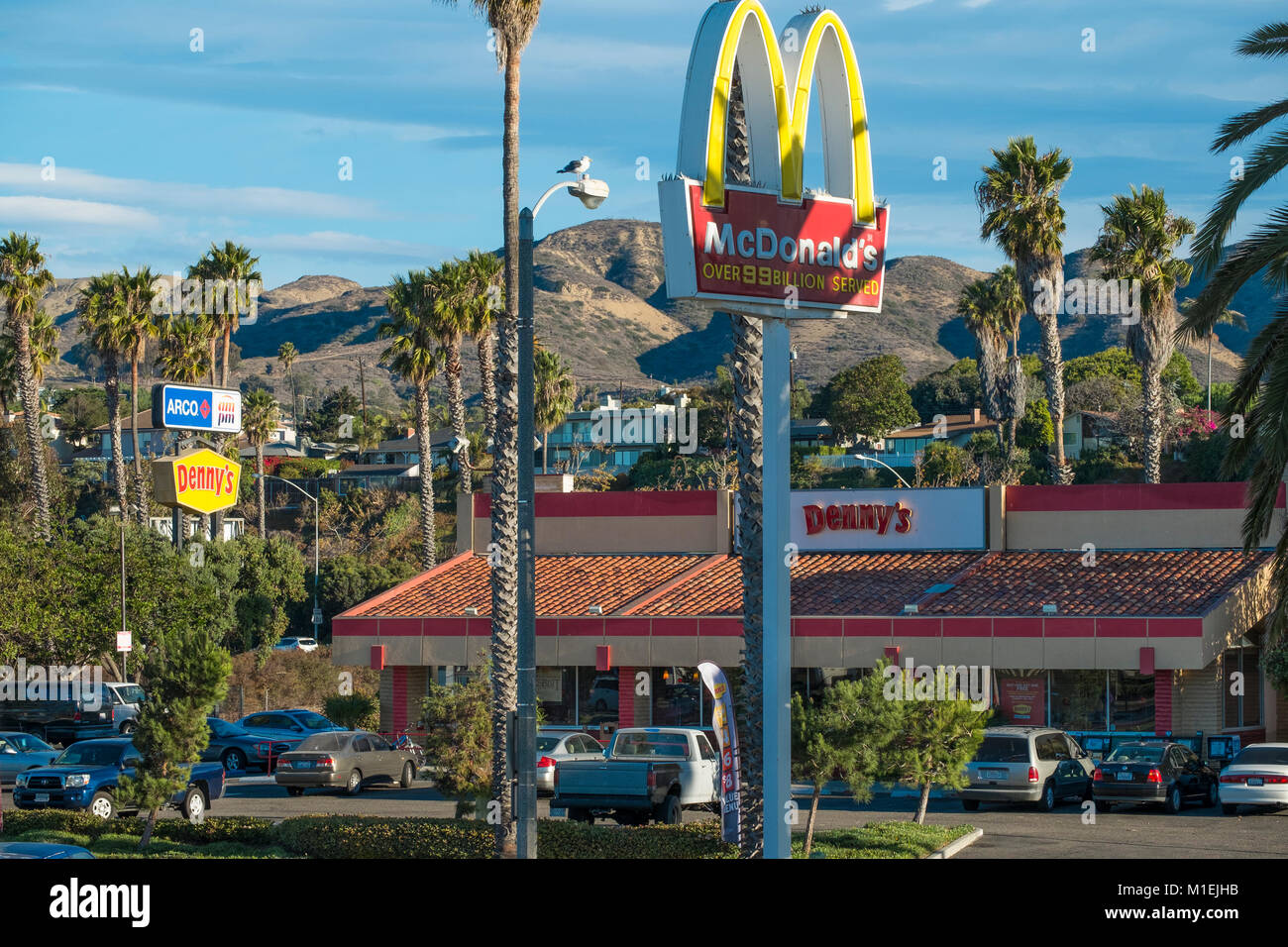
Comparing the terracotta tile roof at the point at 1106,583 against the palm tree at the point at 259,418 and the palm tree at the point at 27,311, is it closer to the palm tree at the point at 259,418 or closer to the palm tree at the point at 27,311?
the palm tree at the point at 27,311

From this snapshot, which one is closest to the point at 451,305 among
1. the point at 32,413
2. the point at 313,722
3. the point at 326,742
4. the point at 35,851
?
the point at 313,722

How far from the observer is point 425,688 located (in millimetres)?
40000

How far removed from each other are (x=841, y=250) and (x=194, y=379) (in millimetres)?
56120

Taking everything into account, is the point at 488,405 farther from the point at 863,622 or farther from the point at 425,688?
the point at 863,622

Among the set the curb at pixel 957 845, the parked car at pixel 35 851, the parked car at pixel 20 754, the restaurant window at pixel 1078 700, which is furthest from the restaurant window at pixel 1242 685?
the parked car at pixel 35 851

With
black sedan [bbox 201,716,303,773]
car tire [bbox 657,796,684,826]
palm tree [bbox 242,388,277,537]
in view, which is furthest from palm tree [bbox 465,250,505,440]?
palm tree [bbox 242,388,277,537]

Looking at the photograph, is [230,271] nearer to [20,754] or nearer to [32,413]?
[32,413]

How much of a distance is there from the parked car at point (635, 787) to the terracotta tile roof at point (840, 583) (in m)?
10.2

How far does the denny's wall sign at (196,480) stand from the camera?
103 feet

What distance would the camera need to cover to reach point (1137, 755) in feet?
92.7

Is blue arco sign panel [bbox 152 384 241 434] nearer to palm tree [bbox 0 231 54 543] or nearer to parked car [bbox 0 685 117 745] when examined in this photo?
parked car [bbox 0 685 117 745]

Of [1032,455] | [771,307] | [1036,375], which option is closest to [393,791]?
[771,307]

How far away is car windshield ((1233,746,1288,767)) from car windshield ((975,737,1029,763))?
4109 mm
